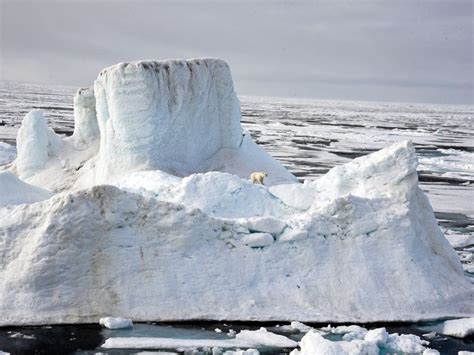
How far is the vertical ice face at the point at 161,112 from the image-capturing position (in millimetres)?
13133

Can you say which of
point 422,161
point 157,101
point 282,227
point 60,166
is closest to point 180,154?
point 157,101

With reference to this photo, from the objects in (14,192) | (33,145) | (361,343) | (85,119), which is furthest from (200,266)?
(85,119)

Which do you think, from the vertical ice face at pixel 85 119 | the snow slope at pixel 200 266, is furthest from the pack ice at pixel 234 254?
the vertical ice face at pixel 85 119

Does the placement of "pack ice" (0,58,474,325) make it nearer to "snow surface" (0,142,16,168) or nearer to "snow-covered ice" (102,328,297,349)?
"snow-covered ice" (102,328,297,349)

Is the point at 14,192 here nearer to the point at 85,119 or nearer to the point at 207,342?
the point at 207,342

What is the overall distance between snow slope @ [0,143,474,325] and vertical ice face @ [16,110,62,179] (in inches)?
289

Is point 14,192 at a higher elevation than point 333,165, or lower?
higher

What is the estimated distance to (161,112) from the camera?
13.4 m

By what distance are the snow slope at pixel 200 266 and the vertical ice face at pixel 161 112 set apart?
5.03 meters

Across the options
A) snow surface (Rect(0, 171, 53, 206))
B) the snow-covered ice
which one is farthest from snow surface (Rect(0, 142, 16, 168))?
the snow-covered ice

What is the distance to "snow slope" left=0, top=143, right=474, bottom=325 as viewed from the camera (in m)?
7.92

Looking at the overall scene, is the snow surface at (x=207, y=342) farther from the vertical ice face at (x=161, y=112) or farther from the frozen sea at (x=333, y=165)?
the vertical ice face at (x=161, y=112)

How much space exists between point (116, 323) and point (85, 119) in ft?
30.4

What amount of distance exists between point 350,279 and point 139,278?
97.2 inches
